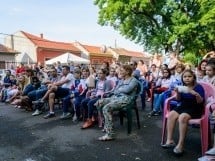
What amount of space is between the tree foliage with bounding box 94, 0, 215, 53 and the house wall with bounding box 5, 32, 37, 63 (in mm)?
20825

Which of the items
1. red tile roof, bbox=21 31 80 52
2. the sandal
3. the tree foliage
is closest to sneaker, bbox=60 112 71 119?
the sandal

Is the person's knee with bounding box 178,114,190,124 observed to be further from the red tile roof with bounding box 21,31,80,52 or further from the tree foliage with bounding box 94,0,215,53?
the red tile roof with bounding box 21,31,80,52

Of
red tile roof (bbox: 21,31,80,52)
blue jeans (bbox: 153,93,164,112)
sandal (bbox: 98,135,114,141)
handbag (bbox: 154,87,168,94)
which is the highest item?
red tile roof (bbox: 21,31,80,52)

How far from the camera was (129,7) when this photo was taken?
84.9 feet

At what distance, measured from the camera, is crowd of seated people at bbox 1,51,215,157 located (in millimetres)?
5434

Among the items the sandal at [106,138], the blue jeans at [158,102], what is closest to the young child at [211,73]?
the sandal at [106,138]

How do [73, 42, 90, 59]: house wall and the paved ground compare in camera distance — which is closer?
the paved ground

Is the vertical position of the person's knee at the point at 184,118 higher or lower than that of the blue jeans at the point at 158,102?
higher

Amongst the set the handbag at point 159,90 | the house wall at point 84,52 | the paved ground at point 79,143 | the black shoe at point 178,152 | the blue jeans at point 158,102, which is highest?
the house wall at point 84,52

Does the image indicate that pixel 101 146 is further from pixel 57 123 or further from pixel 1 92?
pixel 1 92

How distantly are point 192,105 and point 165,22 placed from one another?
23371 mm

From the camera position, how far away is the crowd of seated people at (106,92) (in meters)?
5.43

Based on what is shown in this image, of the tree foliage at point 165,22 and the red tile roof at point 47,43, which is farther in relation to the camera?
the red tile roof at point 47,43

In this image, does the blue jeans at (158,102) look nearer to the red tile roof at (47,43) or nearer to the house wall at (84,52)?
the red tile roof at (47,43)
